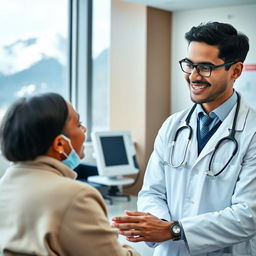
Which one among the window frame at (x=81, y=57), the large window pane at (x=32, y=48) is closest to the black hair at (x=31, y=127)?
the large window pane at (x=32, y=48)

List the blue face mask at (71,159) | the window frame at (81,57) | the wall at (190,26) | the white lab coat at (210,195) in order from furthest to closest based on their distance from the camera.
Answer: the window frame at (81,57), the wall at (190,26), the white lab coat at (210,195), the blue face mask at (71,159)

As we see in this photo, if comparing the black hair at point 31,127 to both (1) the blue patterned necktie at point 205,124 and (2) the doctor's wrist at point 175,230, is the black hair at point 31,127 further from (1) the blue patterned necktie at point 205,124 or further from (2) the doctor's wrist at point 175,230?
(1) the blue patterned necktie at point 205,124

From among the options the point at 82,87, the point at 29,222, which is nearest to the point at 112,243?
the point at 29,222

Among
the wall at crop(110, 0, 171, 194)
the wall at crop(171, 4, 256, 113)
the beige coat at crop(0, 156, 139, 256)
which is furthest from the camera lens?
the wall at crop(110, 0, 171, 194)

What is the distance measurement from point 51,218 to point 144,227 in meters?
0.55

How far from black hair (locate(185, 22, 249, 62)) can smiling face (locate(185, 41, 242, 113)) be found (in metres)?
0.02

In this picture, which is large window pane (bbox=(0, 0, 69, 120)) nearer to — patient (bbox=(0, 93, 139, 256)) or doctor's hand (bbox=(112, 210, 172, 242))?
doctor's hand (bbox=(112, 210, 172, 242))

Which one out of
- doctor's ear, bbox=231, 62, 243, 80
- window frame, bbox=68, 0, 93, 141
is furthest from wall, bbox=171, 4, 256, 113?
doctor's ear, bbox=231, 62, 243, 80

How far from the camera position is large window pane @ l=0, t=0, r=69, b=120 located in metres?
3.74

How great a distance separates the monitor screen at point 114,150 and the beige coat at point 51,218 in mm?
2306

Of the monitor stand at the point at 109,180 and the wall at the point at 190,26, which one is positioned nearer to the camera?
the monitor stand at the point at 109,180

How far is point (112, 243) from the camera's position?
123 cm

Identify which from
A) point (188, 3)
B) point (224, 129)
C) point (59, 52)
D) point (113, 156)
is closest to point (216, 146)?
point (224, 129)

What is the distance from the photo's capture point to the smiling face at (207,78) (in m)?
1.69
